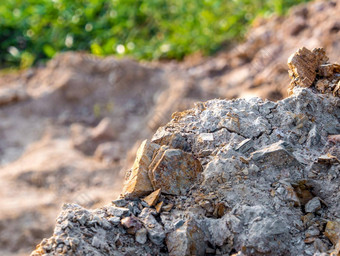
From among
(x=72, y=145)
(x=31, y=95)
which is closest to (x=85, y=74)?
(x=31, y=95)

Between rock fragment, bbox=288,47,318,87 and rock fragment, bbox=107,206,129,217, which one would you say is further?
rock fragment, bbox=288,47,318,87

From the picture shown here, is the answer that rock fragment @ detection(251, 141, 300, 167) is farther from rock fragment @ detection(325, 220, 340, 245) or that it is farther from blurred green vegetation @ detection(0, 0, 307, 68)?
blurred green vegetation @ detection(0, 0, 307, 68)

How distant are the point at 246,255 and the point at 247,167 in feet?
0.87

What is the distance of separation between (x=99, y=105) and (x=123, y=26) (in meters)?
1.66

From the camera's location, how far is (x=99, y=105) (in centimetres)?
565

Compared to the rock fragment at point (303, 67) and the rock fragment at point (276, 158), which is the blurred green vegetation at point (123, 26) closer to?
the rock fragment at point (303, 67)

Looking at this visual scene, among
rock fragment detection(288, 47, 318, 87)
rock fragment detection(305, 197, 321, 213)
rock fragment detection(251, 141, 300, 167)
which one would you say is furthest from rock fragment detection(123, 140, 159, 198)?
rock fragment detection(288, 47, 318, 87)

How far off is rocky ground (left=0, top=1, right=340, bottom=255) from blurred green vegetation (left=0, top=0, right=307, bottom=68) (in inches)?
13.0

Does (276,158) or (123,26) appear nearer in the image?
(276,158)

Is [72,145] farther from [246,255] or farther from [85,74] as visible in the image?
[246,255]

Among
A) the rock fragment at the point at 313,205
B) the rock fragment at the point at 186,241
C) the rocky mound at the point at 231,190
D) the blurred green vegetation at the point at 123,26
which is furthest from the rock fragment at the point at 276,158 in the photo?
the blurred green vegetation at the point at 123,26

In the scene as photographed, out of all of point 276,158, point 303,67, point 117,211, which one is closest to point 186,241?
point 117,211

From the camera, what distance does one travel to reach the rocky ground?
4.43m

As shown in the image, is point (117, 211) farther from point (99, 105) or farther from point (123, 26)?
point (123, 26)
